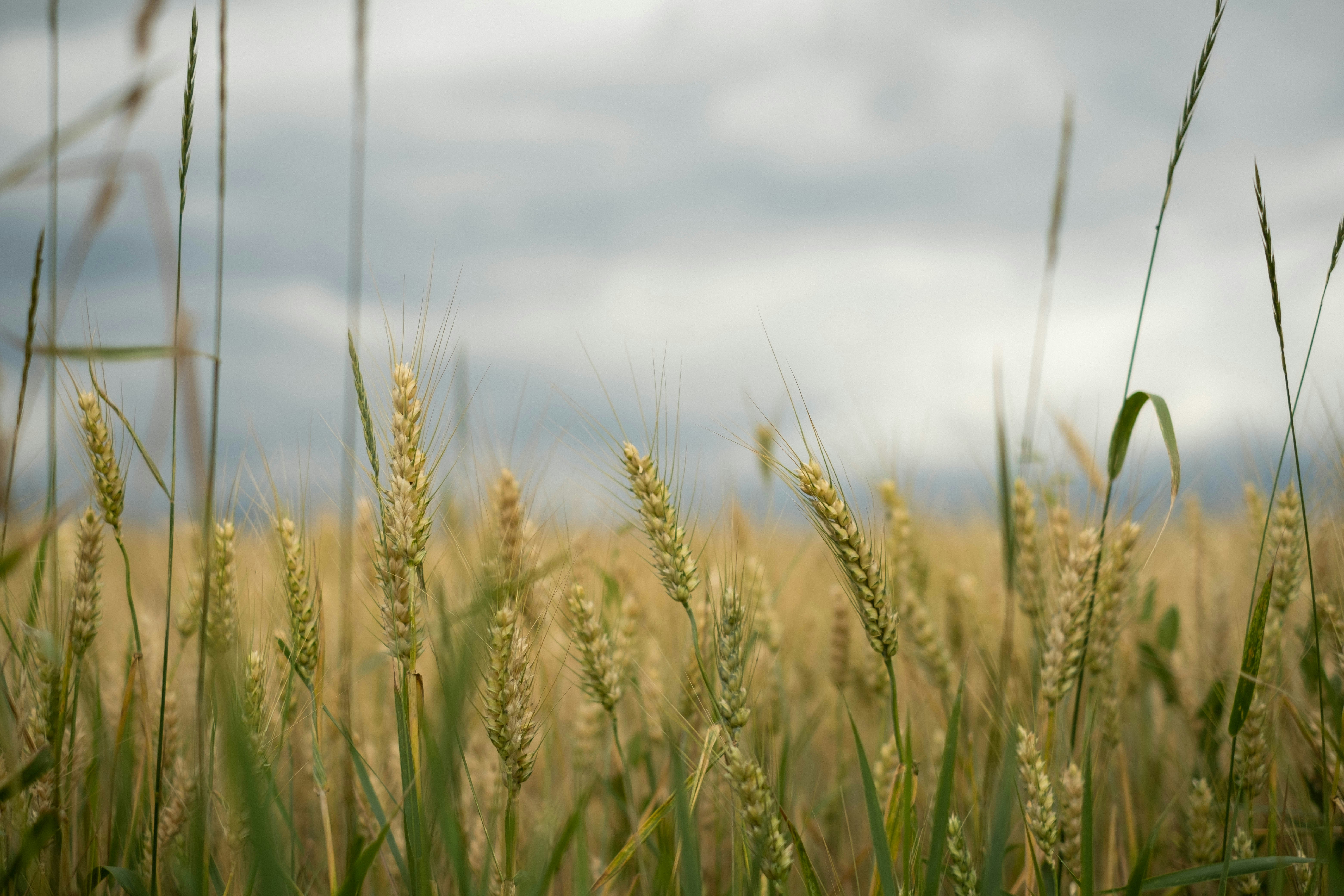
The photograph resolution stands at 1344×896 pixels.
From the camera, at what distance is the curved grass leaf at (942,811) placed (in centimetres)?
117

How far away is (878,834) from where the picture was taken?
1.16m

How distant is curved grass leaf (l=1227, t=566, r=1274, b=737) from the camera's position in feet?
4.48

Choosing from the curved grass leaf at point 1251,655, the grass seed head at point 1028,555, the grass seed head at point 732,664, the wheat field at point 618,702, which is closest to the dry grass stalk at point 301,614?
the wheat field at point 618,702

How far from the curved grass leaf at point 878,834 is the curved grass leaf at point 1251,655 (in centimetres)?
67

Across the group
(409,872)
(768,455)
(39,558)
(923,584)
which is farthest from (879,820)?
(39,558)

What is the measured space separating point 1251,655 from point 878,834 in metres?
0.78

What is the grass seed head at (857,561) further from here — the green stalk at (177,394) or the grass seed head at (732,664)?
the green stalk at (177,394)

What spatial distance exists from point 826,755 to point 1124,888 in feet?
6.15

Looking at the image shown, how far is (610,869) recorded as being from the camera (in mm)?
1253

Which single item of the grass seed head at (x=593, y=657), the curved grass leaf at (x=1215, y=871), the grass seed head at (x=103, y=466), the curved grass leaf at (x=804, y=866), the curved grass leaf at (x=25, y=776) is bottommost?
the curved grass leaf at (x=1215, y=871)

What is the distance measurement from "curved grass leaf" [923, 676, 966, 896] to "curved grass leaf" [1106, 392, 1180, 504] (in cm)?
54

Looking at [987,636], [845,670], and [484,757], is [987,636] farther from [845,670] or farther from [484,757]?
[484,757]

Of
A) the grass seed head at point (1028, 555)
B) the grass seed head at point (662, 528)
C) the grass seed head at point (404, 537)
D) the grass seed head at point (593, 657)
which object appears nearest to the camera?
the grass seed head at point (404, 537)

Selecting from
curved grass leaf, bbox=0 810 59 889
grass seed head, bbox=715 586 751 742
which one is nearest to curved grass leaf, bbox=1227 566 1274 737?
grass seed head, bbox=715 586 751 742
